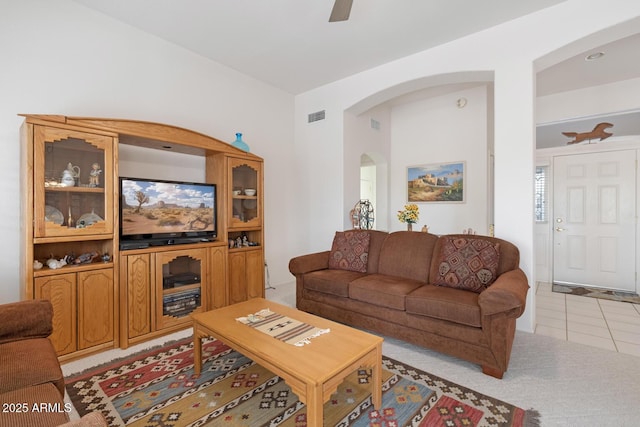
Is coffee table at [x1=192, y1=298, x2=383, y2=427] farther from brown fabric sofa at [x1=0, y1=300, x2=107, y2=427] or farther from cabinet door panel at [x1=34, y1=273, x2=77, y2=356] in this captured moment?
cabinet door panel at [x1=34, y1=273, x2=77, y2=356]

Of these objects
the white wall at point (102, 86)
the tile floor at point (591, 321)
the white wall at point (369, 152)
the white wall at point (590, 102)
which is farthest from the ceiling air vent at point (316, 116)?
the tile floor at point (591, 321)

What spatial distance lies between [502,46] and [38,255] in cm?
457

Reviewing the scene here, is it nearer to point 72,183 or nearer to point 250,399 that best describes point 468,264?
point 250,399

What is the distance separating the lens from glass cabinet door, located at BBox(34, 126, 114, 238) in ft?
7.07

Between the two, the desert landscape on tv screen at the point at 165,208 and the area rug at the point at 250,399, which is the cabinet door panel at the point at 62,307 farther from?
the desert landscape on tv screen at the point at 165,208

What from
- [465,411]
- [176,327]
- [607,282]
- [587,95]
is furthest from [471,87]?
[176,327]

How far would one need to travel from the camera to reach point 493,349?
2.04 metres

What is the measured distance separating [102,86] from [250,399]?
3.06 meters

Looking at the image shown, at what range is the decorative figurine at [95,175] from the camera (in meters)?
2.44

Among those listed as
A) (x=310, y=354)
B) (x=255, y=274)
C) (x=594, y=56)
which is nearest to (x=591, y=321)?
(x=594, y=56)

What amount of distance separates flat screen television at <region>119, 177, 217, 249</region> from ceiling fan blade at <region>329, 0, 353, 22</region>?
2101 mm

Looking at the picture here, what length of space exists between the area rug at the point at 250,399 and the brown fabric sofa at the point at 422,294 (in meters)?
0.33

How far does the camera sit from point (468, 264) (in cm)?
259

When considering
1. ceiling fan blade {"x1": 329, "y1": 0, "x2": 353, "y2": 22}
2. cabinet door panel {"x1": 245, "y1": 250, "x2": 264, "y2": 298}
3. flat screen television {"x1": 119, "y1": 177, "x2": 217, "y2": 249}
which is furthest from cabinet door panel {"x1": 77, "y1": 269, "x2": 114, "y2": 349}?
ceiling fan blade {"x1": 329, "y1": 0, "x2": 353, "y2": 22}
